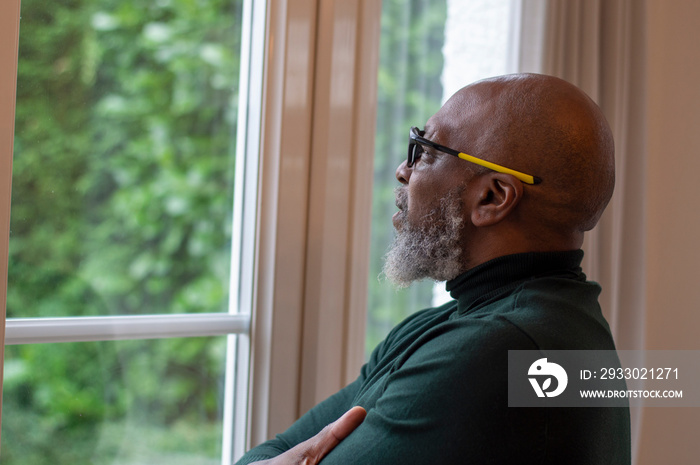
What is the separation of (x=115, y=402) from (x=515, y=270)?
100 cm

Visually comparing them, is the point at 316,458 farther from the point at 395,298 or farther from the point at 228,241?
the point at 395,298

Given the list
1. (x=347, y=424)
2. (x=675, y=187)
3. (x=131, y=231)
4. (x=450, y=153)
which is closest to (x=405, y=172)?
(x=450, y=153)

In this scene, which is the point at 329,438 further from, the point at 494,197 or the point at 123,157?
the point at 123,157

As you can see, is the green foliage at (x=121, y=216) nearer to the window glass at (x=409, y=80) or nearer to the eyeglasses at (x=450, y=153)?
the window glass at (x=409, y=80)

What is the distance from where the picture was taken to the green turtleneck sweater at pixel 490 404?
86 centimetres

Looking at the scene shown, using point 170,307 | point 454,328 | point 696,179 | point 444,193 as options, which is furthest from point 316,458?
point 696,179

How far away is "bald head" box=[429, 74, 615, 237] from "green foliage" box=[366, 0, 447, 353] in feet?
2.37

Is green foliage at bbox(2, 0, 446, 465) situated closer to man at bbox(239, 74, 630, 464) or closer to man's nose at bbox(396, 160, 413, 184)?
man at bbox(239, 74, 630, 464)

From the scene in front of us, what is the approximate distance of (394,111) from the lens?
188 cm

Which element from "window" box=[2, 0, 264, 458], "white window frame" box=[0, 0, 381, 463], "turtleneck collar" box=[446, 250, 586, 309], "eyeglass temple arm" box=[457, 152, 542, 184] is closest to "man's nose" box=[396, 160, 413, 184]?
"eyeglass temple arm" box=[457, 152, 542, 184]

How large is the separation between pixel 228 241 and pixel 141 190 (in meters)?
0.27

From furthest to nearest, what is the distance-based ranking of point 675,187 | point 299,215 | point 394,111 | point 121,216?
point 675,187 < point 394,111 < point 299,215 < point 121,216

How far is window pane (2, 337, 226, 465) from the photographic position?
134 centimetres

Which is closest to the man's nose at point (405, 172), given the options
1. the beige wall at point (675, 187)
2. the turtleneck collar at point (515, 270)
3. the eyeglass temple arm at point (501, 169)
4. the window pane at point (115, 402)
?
the eyeglass temple arm at point (501, 169)
